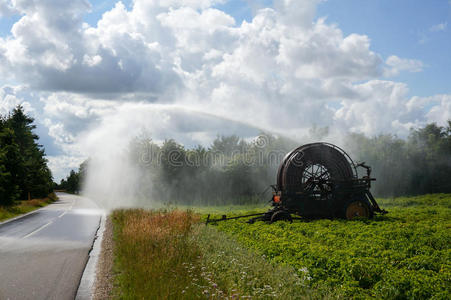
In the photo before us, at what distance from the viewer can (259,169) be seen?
153ft

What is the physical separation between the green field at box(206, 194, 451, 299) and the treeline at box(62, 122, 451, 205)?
A: 92.9ft

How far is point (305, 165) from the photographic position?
19922 millimetres

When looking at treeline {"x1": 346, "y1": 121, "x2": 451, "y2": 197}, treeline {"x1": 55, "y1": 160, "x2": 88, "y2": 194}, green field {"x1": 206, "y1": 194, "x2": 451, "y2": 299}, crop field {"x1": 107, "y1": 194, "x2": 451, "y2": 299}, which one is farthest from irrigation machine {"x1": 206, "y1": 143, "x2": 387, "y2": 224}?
treeline {"x1": 55, "y1": 160, "x2": 88, "y2": 194}

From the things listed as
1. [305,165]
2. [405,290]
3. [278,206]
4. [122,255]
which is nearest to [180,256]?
[122,255]

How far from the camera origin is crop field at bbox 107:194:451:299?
6.55 meters

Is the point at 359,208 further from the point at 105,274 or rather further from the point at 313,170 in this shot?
the point at 105,274

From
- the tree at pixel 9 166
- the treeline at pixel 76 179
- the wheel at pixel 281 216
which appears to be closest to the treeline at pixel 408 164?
the wheel at pixel 281 216

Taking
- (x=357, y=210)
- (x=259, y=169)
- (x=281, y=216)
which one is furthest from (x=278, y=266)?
(x=259, y=169)

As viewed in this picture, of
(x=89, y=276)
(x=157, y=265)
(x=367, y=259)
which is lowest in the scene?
(x=89, y=276)

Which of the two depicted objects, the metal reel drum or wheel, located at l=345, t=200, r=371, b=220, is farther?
the metal reel drum

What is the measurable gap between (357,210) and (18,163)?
102ft

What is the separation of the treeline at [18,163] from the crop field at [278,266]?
2279 cm

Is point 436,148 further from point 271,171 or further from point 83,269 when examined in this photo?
point 83,269

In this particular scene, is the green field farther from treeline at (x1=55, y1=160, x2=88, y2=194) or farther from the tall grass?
treeline at (x1=55, y1=160, x2=88, y2=194)
